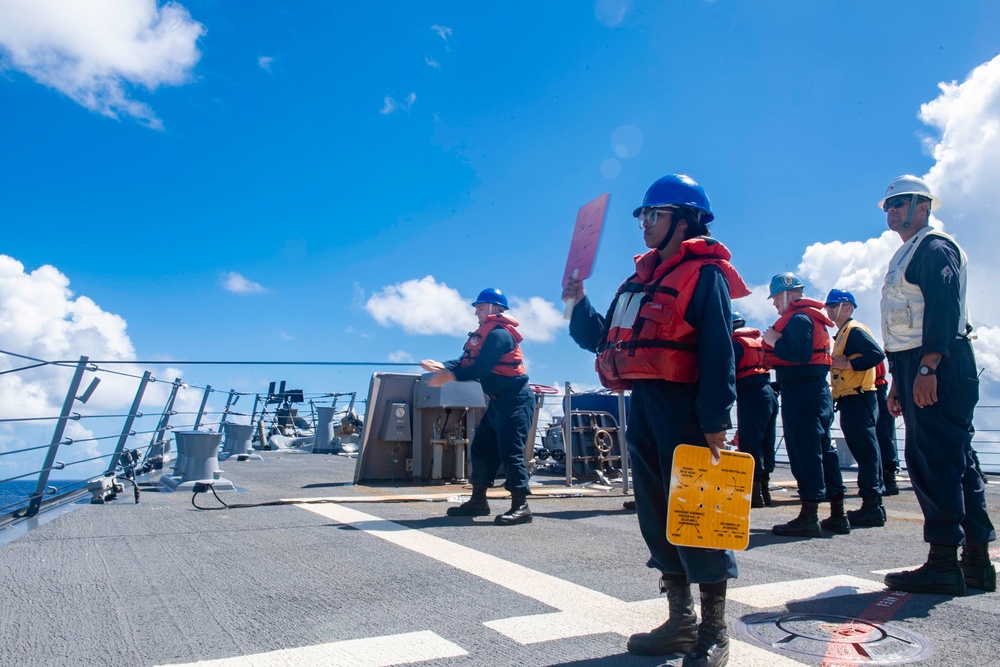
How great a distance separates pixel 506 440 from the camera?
4.79 meters

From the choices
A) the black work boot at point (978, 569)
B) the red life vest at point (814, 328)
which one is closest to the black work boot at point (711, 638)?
the black work boot at point (978, 569)

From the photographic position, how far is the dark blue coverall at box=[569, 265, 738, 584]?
1979 mm

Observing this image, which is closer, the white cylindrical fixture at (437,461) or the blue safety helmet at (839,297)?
the blue safety helmet at (839,297)

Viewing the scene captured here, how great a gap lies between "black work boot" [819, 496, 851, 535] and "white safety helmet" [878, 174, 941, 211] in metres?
2.12

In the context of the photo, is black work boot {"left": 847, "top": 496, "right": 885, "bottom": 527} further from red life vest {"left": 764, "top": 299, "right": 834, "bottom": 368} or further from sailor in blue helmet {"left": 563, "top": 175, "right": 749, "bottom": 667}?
sailor in blue helmet {"left": 563, "top": 175, "right": 749, "bottom": 667}

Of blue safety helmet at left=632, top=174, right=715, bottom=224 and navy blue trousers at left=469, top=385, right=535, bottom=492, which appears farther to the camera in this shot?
navy blue trousers at left=469, top=385, right=535, bottom=492

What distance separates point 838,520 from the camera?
429 centimetres

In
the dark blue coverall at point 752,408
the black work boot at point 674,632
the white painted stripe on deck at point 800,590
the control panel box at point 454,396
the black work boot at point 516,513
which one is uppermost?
the control panel box at point 454,396

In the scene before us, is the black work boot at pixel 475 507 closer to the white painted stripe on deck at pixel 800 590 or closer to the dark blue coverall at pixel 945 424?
the white painted stripe on deck at pixel 800 590

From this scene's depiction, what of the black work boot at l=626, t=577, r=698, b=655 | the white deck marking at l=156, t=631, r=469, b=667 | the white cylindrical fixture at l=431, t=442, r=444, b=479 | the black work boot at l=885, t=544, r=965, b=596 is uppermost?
the white cylindrical fixture at l=431, t=442, r=444, b=479

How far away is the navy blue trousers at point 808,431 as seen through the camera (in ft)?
13.6

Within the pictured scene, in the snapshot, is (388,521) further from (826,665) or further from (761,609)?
(826,665)

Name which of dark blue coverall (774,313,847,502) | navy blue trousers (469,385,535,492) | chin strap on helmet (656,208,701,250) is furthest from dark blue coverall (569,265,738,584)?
navy blue trousers (469,385,535,492)

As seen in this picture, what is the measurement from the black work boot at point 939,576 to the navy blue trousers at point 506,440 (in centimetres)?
245
